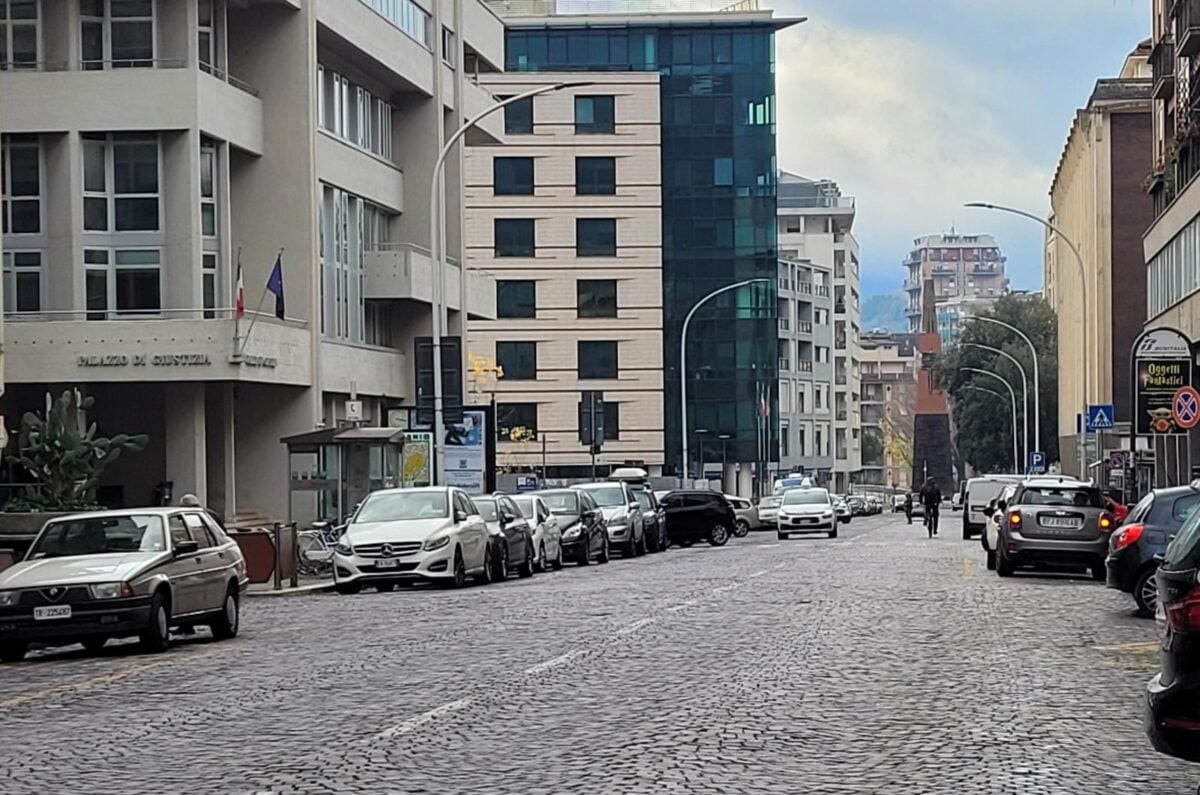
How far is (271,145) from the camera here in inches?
1969

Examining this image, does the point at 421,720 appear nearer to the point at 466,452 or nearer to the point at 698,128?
the point at 466,452

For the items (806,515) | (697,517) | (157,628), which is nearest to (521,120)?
(806,515)

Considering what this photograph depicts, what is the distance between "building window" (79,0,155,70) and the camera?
152 ft

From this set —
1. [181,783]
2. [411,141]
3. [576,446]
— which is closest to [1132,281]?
[576,446]

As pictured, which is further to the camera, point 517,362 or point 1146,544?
point 517,362

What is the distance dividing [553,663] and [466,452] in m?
25.2

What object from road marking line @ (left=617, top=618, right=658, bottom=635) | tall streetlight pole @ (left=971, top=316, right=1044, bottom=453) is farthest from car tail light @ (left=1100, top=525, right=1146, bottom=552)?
tall streetlight pole @ (left=971, top=316, right=1044, bottom=453)

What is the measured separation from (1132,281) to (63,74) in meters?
51.6

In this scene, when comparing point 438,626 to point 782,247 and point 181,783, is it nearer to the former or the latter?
point 181,783

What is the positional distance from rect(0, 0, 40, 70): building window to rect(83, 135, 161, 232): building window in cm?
225

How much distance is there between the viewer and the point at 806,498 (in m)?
64.0

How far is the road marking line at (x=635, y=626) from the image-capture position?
2070 cm

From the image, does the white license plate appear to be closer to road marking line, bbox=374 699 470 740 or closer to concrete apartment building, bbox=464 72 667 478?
road marking line, bbox=374 699 470 740

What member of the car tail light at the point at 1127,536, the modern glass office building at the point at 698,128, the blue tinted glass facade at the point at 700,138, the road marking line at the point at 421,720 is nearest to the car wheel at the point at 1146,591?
the car tail light at the point at 1127,536
